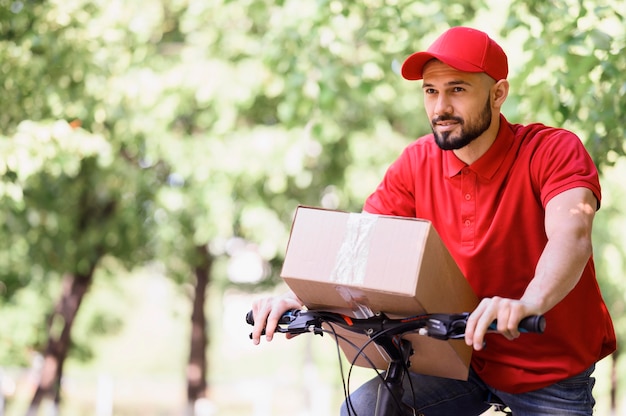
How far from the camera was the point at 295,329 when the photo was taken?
2.79 metres

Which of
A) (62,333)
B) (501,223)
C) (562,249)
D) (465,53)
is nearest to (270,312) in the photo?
(501,223)

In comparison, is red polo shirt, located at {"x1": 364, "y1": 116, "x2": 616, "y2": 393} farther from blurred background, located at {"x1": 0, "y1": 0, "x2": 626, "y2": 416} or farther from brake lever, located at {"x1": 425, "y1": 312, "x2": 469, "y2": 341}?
blurred background, located at {"x1": 0, "y1": 0, "x2": 626, "y2": 416}

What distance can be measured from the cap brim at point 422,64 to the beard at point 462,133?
0.16 meters

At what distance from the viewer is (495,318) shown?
95.0 inches

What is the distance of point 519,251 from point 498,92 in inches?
20.3

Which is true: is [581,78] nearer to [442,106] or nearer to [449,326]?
[442,106]

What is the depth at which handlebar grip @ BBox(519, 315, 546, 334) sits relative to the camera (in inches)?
94.0

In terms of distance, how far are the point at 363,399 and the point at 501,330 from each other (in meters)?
0.81

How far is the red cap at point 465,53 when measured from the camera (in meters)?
2.91

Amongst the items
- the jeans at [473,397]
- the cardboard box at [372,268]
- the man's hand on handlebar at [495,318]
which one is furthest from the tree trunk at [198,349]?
the man's hand on handlebar at [495,318]

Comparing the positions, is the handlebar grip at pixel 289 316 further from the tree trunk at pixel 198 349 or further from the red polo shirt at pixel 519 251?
the tree trunk at pixel 198 349

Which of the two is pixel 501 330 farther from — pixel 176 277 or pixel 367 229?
pixel 176 277

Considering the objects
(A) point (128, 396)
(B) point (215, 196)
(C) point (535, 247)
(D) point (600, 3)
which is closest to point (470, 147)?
(C) point (535, 247)

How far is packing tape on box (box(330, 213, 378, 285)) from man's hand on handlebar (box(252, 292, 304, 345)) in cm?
40
